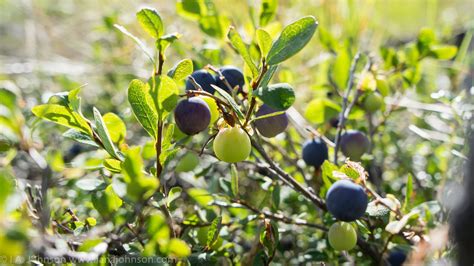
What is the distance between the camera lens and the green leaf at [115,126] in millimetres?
799

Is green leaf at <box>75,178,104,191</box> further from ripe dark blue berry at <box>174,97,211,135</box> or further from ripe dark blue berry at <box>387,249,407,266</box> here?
ripe dark blue berry at <box>387,249,407,266</box>

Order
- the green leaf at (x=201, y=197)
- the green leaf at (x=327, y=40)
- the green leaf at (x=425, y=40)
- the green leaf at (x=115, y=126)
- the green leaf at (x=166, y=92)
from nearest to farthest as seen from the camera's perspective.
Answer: the green leaf at (x=166, y=92) → the green leaf at (x=115, y=126) → the green leaf at (x=201, y=197) → the green leaf at (x=425, y=40) → the green leaf at (x=327, y=40)

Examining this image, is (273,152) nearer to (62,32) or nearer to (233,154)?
(233,154)

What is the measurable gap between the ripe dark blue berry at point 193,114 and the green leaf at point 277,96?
76 mm

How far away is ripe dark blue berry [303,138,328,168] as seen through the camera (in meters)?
0.92

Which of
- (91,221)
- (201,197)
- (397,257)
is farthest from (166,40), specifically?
(397,257)

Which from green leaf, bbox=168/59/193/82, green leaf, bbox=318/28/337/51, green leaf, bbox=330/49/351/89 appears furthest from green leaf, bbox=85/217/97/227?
green leaf, bbox=318/28/337/51

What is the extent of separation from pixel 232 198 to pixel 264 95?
0.98 ft

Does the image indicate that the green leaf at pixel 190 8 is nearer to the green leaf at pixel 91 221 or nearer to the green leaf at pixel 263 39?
the green leaf at pixel 263 39

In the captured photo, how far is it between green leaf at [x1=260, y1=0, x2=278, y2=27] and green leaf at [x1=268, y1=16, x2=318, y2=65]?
32 centimetres

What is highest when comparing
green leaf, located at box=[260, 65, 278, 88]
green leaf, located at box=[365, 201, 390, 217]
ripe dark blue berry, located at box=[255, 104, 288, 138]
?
green leaf, located at box=[260, 65, 278, 88]

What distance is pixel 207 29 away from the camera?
1058 millimetres

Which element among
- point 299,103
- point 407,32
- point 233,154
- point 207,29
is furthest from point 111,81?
point 407,32

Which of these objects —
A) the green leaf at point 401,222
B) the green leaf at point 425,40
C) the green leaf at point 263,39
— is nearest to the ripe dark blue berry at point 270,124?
the green leaf at point 263,39
